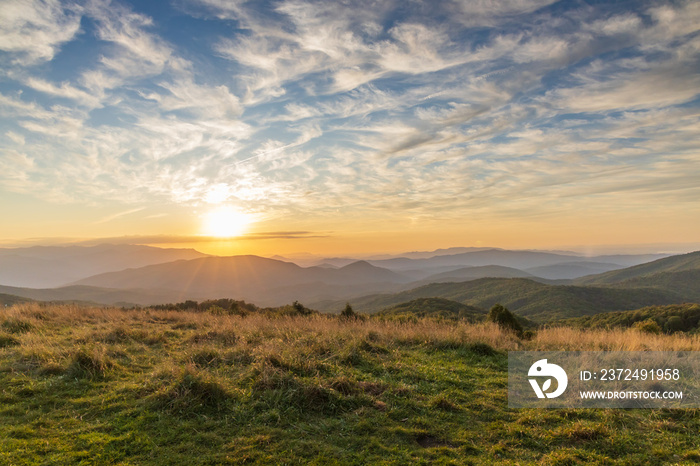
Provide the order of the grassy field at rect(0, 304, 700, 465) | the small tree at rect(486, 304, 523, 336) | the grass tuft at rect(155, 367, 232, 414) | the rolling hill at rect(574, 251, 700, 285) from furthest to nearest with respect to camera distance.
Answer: the rolling hill at rect(574, 251, 700, 285) → the small tree at rect(486, 304, 523, 336) → the grass tuft at rect(155, 367, 232, 414) → the grassy field at rect(0, 304, 700, 465)

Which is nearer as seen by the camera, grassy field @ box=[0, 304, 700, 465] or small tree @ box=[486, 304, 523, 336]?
grassy field @ box=[0, 304, 700, 465]

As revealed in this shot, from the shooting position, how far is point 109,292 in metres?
198

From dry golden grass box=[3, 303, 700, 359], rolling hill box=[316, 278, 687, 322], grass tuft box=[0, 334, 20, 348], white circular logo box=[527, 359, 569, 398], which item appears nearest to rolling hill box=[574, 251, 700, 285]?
rolling hill box=[316, 278, 687, 322]

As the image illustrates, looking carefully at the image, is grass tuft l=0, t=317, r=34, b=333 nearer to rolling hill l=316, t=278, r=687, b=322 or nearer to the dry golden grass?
the dry golden grass

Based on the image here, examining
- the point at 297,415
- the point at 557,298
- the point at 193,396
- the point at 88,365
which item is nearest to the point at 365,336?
the point at 297,415

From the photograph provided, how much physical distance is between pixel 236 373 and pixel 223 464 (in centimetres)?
323

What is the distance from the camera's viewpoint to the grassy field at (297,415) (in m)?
4.90

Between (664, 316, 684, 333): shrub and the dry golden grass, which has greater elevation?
the dry golden grass

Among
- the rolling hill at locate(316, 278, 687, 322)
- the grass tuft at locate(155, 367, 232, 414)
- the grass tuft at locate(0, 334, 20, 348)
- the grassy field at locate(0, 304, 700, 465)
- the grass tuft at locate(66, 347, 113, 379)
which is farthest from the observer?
the rolling hill at locate(316, 278, 687, 322)

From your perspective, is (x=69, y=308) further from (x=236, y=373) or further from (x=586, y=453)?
(x=586, y=453)

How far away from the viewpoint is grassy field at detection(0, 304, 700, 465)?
490cm

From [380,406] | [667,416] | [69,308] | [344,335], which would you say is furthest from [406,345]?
[69,308]

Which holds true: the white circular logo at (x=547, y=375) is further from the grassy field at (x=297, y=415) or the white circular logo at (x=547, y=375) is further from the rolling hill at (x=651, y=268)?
the rolling hill at (x=651, y=268)

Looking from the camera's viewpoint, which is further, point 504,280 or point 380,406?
point 504,280
